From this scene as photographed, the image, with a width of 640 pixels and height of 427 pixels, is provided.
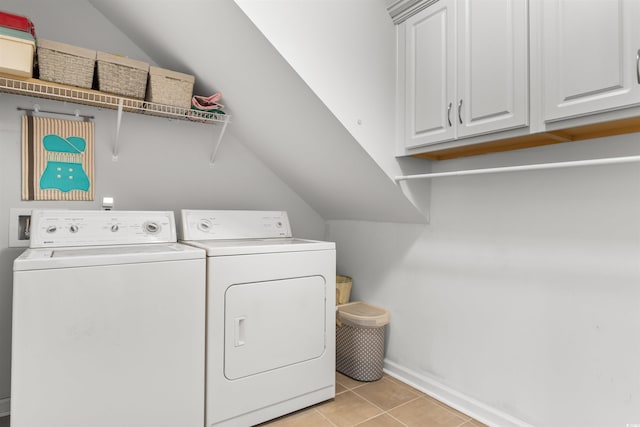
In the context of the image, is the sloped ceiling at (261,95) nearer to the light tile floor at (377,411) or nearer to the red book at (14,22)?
the red book at (14,22)

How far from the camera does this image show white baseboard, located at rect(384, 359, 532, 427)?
178 centimetres

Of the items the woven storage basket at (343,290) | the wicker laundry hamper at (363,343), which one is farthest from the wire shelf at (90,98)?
the wicker laundry hamper at (363,343)

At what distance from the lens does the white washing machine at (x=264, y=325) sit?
1.72 metres

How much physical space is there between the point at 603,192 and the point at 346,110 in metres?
1.19

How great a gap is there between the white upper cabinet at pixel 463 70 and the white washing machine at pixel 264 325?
0.91 metres

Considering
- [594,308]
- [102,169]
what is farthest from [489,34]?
[102,169]

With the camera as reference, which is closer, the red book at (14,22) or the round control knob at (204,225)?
the red book at (14,22)

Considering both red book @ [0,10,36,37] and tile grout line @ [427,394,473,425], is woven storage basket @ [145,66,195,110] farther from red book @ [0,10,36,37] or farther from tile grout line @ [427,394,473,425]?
tile grout line @ [427,394,473,425]

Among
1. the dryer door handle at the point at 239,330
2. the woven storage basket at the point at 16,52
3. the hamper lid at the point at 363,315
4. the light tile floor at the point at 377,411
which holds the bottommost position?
the light tile floor at the point at 377,411

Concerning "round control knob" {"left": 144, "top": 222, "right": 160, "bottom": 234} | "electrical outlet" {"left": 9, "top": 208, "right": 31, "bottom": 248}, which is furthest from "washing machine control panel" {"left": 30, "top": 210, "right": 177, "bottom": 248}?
"electrical outlet" {"left": 9, "top": 208, "right": 31, "bottom": 248}

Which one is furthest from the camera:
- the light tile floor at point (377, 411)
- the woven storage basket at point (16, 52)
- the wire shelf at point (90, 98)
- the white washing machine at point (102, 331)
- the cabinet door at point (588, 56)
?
the light tile floor at point (377, 411)

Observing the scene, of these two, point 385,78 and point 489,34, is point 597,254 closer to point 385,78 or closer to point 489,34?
point 489,34

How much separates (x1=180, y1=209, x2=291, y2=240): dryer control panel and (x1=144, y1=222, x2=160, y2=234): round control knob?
0.16 metres

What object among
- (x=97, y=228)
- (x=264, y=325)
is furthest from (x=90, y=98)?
(x=264, y=325)
